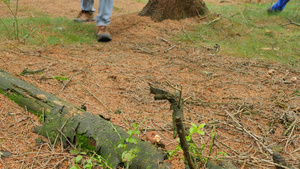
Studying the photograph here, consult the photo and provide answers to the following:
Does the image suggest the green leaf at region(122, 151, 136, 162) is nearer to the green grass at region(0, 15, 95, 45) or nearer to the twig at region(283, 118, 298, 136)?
the twig at region(283, 118, 298, 136)

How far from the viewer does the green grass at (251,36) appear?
411cm

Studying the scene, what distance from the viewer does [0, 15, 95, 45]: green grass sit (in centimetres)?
406

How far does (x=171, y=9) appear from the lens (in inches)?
205

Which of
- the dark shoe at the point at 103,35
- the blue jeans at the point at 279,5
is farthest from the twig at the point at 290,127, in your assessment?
the blue jeans at the point at 279,5

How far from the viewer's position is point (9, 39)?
3965 mm

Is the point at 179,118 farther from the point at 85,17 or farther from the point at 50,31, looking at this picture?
the point at 85,17

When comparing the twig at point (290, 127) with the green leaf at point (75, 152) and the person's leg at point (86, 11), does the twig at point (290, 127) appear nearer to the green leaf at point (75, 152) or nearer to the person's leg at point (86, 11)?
the green leaf at point (75, 152)

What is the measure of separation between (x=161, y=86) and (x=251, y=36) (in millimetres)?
2914

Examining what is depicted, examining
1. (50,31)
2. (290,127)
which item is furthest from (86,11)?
(290,127)

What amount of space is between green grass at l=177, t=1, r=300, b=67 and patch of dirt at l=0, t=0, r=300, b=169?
39 cm

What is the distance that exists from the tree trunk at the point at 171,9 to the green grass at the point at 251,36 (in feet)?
1.40

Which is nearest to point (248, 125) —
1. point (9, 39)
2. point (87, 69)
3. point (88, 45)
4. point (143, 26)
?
point (87, 69)

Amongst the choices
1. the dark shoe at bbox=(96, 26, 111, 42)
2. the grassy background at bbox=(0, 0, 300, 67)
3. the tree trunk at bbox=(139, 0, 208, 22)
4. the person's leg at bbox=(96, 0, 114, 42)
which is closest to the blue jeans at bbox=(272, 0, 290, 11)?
the grassy background at bbox=(0, 0, 300, 67)

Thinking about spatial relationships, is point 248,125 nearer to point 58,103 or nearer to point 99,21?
point 58,103
